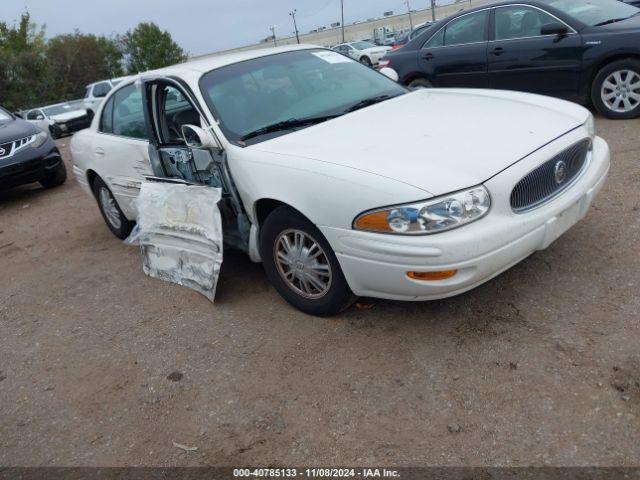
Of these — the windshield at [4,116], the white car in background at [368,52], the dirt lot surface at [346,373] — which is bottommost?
the white car in background at [368,52]

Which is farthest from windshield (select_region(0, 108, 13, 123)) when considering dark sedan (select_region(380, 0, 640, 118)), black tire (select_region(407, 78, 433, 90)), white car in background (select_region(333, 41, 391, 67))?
white car in background (select_region(333, 41, 391, 67))

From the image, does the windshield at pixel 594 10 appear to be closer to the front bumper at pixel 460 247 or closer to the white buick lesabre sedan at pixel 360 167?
the white buick lesabre sedan at pixel 360 167

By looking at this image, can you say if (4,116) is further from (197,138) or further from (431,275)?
(431,275)

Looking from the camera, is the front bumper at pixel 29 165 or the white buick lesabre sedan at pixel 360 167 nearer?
the white buick lesabre sedan at pixel 360 167

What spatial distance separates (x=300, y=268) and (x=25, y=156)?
20.3 feet

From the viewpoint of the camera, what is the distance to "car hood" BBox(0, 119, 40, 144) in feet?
25.9

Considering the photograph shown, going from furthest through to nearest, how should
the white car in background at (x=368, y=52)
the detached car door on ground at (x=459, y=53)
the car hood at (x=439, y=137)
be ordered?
1. the white car in background at (x=368, y=52)
2. the detached car door on ground at (x=459, y=53)
3. the car hood at (x=439, y=137)

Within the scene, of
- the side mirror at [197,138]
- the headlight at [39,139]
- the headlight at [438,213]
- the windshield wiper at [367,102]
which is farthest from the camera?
the headlight at [39,139]

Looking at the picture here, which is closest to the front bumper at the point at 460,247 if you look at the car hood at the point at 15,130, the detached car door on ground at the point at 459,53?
the detached car door on ground at the point at 459,53

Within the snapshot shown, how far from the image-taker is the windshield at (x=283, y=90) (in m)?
3.68

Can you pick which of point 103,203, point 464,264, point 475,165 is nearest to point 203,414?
point 464,264

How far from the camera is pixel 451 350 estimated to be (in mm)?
2959

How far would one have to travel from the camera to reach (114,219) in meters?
5.47

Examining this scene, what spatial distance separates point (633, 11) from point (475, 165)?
5640 mm
